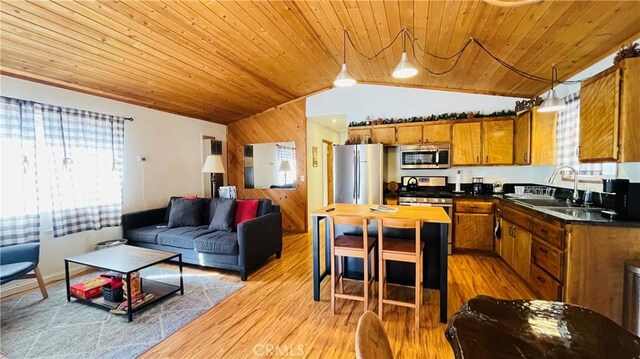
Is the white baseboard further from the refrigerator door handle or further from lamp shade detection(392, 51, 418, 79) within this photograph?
lamp shade detection(392, 51, 418, 79)

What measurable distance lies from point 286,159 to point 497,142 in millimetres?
4000

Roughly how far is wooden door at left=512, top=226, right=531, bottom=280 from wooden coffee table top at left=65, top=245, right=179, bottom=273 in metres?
3.90

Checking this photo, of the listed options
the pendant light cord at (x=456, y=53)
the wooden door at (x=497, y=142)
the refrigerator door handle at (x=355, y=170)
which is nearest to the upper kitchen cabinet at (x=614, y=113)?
the pendant light cord at (x=456, y=53)

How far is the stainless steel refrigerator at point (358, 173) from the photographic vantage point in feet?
15.4

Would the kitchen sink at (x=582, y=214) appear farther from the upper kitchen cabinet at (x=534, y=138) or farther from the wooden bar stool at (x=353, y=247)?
the wooden bar stool at (x=353, y=247)

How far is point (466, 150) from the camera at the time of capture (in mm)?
4488

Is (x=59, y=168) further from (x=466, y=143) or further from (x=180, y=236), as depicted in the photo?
(x=466, y=143)

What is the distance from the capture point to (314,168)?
6.38 metres

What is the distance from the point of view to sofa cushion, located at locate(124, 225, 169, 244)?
3.94 meters

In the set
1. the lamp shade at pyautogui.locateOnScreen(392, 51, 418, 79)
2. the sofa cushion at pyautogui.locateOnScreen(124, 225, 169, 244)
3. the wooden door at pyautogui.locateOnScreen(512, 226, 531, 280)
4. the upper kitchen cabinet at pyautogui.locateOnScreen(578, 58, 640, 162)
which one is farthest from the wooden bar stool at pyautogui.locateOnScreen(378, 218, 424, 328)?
the sofa cushion at pyautogui.locateOnScreen(124, 225, 169, 244)

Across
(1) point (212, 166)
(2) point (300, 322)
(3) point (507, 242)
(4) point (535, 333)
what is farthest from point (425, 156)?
(4) point (535, 333)

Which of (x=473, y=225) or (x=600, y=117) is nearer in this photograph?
(x=600, y=117)

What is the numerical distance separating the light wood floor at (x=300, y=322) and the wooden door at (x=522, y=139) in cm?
168

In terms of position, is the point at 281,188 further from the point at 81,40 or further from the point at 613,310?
the point at 613,310
